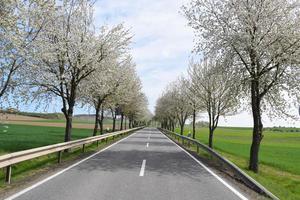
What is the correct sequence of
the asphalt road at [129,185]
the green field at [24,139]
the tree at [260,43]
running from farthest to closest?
1. the green field at [24,139]
2. the tree at [260,43]
3. the asphalt road at [129,185]

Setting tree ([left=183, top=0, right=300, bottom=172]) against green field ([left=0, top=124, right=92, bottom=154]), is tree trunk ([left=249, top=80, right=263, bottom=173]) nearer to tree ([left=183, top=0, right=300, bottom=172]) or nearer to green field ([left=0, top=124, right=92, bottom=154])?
tree ([left=183, top=0, right=300, bottom=172])

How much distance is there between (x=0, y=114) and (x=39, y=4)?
4.90 m

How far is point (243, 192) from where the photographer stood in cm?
822

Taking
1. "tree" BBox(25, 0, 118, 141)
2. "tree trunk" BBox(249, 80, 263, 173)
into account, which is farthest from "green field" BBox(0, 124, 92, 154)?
"tree trunk" BBox(249, 80, 263, 173)

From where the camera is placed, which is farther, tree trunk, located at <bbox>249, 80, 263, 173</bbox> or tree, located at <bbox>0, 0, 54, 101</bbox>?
tree trunk, located at <bbox>249, 80, 263, 173</bbox>

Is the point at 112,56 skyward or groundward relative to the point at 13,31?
skyward

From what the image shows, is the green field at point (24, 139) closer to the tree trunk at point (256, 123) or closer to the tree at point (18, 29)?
the tree at point (18, 29)

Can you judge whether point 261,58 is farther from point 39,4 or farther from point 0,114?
point 0,114

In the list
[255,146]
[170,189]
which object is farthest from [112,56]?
[170,189]

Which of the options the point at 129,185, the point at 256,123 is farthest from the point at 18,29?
the point at 256,123

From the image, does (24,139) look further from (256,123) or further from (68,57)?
(256,123)

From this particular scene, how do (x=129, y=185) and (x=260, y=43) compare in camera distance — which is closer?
(x=129, y=185)

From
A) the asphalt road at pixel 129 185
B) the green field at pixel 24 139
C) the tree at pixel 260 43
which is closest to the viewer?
the asphalt road at pixel 129 185

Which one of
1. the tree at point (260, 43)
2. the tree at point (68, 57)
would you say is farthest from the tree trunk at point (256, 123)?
the tree at point (68, 57)
